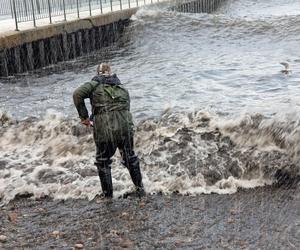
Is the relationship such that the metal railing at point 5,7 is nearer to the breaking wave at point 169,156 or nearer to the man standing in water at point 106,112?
the breaking wave at point 169,156

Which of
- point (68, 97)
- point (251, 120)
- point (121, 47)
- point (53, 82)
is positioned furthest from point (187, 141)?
point (121, 47)

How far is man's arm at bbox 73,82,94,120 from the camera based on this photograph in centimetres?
680

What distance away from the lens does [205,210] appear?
6715 mm

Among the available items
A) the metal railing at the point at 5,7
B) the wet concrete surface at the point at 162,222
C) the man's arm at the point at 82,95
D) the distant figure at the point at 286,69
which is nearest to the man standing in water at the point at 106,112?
the man's arm at the point at 82,95

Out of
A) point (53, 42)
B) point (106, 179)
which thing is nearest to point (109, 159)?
point (106, 179)

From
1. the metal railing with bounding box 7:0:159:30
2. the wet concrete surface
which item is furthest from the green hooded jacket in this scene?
the metal railing with bounding box 7:0:159:30

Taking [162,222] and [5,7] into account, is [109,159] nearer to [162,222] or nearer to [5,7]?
[162,222]

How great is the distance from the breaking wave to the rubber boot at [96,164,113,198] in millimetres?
161

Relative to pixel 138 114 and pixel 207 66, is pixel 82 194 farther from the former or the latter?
pixel 207 66

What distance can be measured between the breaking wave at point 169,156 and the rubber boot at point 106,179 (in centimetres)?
16

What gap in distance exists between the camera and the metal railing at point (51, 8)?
17703 mm

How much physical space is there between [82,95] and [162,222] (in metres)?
1.86

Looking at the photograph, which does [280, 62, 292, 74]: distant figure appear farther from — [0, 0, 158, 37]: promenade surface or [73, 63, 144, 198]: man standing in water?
[73, 63, 144, 198]: man standing in water

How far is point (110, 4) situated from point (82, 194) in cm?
1718
